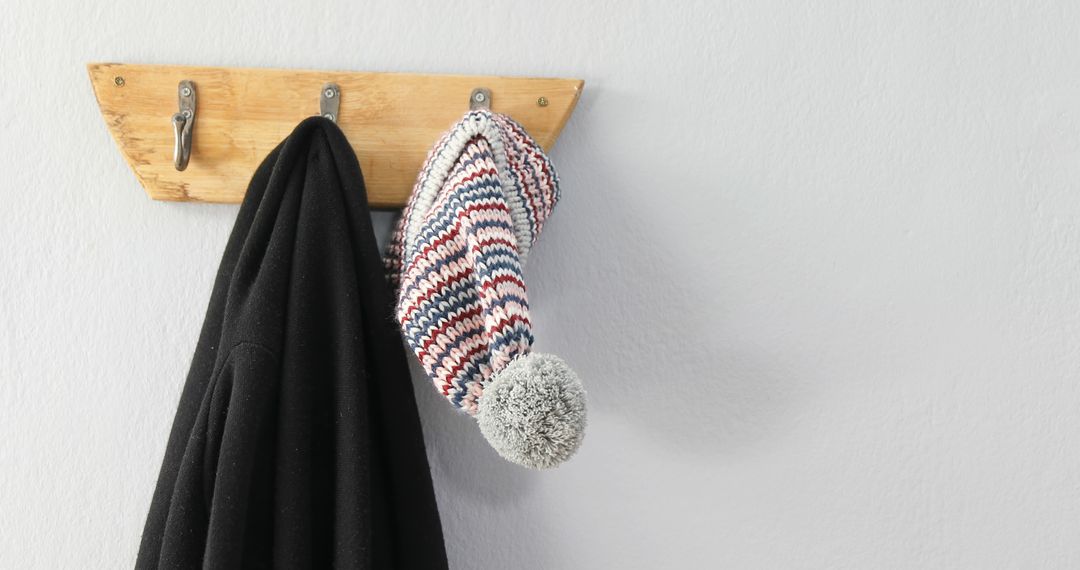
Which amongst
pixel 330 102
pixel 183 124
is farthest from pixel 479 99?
pixel 183 124

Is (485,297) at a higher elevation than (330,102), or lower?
lower

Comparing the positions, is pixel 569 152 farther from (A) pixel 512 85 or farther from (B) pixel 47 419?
(B) pixel 47 419

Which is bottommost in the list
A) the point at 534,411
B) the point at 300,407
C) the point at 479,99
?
the point at 534,411

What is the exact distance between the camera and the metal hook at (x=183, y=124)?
696 millimetres

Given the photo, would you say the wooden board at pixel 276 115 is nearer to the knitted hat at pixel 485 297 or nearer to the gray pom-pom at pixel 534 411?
the knitted hat at pixel 485 297

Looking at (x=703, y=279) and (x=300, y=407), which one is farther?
(x=703, y=279)

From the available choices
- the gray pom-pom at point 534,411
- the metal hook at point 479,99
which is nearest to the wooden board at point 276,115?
the metal hook at point 479,99

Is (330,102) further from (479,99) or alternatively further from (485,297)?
(485,297)

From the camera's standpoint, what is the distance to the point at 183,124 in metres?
0.70

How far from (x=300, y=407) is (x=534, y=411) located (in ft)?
0.63

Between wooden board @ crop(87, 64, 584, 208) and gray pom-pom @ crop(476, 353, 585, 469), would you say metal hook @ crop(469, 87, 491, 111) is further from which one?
gray pom-pom @ crop(476, 353, 585, 469)

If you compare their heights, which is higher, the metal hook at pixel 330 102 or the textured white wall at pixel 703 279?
A: the metal hook at pixel 330 102

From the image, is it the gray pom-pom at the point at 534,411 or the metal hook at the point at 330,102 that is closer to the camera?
the gray pom-pom at the point at 534,411

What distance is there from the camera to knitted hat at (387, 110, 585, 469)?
560 millimetres
